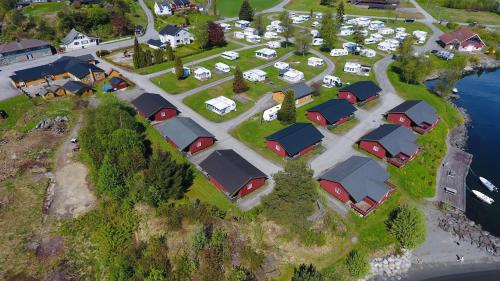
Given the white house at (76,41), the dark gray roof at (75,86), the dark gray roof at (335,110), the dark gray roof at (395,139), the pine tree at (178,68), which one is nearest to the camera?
the dark gray roof at (395,139)

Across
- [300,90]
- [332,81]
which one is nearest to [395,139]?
[300,90]

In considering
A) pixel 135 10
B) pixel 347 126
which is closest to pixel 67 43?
pixel 135 10

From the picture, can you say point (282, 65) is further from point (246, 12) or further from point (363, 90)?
point (246, 12)

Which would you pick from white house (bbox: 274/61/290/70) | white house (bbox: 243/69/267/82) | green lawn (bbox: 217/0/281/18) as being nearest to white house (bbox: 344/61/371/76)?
white house (bbox: 274/61/290/70)

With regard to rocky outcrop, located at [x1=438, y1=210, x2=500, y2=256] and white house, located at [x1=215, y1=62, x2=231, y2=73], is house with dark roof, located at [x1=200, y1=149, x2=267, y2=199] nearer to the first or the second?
rocky outcrop, located at [x1=438, y1=210, x2=500, y2=256]

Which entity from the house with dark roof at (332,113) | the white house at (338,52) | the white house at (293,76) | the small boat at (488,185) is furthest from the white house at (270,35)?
the small boat at (488,185)

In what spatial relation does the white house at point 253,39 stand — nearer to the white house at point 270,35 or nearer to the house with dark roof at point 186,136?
the white house at point 270,35
